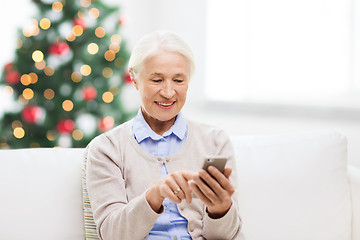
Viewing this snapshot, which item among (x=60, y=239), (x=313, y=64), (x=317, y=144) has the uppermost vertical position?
(x=313, y=64)

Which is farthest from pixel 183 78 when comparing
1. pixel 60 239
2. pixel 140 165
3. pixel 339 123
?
pixel 339 123

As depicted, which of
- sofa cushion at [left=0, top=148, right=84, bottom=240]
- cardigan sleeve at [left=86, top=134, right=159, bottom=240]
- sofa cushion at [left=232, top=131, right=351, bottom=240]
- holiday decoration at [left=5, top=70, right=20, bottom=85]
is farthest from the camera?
holiday decoration at [left=5, top=70, right=20, bottom=85]

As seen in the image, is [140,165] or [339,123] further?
[339,123]

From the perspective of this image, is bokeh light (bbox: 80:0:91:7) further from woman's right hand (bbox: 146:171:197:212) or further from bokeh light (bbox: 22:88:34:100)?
woman's right hand (bbox: 146:171:197:212)

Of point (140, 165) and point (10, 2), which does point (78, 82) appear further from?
point (140, 165)

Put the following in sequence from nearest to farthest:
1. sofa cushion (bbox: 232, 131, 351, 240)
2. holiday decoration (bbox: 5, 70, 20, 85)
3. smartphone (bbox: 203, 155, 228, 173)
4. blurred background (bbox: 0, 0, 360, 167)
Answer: smartphone (bbox: 203, 155, 228, 173) → sofa cushion (bbox: 232, 131, 351, 240) → blurred background (bbox: 0, 0, 360, 167) → holiday decoration (bbox: 5, 70, 20, 85)

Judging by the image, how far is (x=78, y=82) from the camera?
3279 mm

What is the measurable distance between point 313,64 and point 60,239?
2.07 m

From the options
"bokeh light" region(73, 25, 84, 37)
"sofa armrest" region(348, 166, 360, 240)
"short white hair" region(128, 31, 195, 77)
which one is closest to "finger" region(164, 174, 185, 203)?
"short white hair" region(128, 31, 195, 77)

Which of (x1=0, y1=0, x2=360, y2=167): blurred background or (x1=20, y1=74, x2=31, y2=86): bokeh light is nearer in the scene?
(x1=0, y1=0, x2=360, y2=167): blurred background

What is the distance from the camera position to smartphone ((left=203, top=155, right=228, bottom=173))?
1181 mm

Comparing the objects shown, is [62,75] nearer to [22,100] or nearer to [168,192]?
[22,100]

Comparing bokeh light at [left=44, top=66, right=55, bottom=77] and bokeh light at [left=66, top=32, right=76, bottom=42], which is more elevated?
bokeh light at [left=66, top=32, right=76, bottom=42]

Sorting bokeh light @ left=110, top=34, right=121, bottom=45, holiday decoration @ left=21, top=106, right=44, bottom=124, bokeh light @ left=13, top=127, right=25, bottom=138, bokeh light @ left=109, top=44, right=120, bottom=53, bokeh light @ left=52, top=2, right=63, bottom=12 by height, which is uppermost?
bokeh light @ left=52, top=2, right=63, bottom=12
